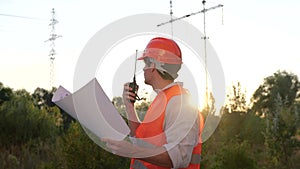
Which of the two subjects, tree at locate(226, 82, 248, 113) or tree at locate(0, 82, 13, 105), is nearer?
tree at locate(226, 82, 248, 113)

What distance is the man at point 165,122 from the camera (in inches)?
83.5

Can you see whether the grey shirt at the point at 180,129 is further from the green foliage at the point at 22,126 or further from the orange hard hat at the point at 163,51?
the green foliage at the point at 22,126

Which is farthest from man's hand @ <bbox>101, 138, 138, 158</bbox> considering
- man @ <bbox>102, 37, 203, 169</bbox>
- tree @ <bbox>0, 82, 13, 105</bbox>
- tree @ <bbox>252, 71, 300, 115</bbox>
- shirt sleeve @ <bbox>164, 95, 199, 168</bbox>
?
tree @ <bbox>252, 71, 300, 115</bbox>

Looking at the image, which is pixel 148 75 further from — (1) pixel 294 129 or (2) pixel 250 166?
(1) pixel 294 129

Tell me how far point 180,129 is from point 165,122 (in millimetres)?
118

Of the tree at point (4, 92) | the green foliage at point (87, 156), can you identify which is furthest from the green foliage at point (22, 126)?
the tree at point (4, 92)

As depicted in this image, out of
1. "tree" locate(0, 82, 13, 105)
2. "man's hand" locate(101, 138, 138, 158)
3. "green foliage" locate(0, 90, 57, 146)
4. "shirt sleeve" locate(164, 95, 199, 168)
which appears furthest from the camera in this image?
"tree" locate(0, 82, 13, 105)

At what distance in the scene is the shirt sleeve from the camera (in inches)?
84.1

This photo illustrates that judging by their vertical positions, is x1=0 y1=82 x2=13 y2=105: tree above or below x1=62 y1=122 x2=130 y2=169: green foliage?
above

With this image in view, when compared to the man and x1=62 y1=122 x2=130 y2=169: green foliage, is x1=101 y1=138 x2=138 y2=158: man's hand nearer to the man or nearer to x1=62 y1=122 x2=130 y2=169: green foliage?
the man

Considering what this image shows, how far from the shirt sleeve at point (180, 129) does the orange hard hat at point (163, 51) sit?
20cm

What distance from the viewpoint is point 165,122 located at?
2256 mm

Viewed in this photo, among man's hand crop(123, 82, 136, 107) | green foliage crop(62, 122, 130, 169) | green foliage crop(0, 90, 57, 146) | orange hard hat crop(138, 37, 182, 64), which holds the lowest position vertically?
green foliage crop(62, 122, 130, 169)

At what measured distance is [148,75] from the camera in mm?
2412
